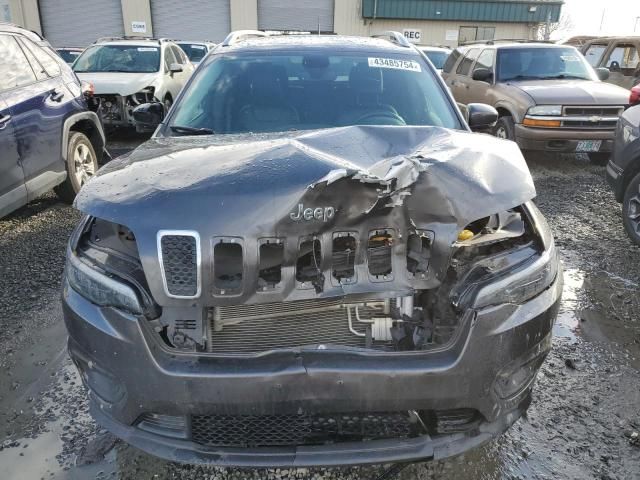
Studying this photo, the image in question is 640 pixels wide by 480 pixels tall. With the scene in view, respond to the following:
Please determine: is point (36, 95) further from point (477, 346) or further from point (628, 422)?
point (628, 422)

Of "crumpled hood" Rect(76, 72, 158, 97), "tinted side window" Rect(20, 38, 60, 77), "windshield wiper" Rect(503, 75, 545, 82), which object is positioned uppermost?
"tinted side window" Rect(20, 38, 60, 77)

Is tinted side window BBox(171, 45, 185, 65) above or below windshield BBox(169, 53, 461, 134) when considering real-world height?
below

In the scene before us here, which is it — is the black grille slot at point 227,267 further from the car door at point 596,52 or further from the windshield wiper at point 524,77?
the car door at point 596,52

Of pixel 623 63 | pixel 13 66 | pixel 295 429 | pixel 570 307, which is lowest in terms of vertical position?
pixel 570 307

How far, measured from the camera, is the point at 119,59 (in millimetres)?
9625

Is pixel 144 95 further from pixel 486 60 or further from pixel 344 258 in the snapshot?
pixel 344 258

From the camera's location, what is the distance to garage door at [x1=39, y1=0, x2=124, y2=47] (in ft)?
76.9

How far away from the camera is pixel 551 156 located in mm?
8344

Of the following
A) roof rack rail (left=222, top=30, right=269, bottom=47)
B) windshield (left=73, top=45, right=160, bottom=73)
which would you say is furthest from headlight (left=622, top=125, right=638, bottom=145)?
windshield (left=73, top=45, right=160, bottom=73)

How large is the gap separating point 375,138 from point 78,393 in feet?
6.60

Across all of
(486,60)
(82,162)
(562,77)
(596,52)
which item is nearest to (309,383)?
(82,162)

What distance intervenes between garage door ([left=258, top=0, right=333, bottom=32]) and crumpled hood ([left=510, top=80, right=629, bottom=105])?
18.7 metres

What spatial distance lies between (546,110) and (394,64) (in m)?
4.62

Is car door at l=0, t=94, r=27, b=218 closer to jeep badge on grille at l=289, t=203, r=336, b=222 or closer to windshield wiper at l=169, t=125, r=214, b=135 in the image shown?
windshield wiper at l=169, t=125, r=214, b=135
